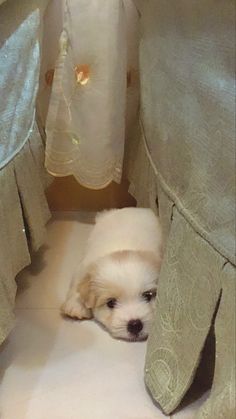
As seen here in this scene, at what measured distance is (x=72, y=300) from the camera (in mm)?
1553

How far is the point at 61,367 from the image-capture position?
4.65ft

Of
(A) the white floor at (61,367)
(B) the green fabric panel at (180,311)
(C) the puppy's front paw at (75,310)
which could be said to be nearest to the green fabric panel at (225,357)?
(B) the green fabric panel at (180,311)

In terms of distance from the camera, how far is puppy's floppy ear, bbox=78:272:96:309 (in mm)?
1478

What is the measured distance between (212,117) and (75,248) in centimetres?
82

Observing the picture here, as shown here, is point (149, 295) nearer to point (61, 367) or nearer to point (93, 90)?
point (61, 367)

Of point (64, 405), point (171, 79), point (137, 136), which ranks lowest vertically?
point (64, 405)

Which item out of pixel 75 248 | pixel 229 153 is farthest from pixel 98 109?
pixel 229 153

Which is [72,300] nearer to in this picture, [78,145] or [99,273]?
[99,273]

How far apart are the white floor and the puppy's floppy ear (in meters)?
0.08

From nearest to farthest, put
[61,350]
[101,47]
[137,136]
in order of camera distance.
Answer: [61,350], [101,47], [137,136]

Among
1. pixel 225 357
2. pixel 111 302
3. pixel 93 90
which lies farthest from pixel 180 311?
pixel 93 90

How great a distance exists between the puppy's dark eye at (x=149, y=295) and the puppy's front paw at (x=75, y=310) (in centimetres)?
14

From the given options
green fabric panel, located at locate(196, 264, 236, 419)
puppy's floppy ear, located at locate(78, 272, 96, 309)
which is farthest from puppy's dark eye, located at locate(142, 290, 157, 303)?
green fabric panel, located at locate(196, 264, 236, 419)

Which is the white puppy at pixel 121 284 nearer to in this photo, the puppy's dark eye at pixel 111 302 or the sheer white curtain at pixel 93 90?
the puppy's dark eye at pixel 111 302
